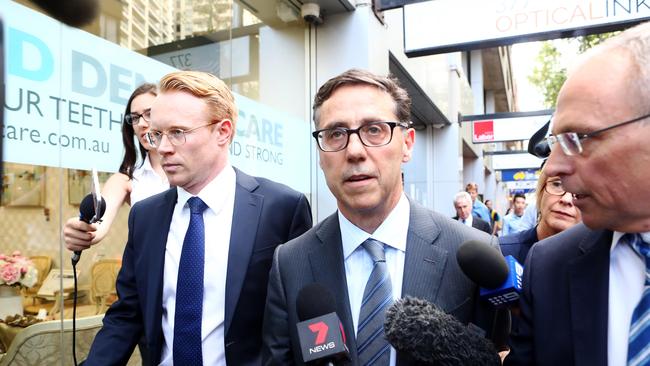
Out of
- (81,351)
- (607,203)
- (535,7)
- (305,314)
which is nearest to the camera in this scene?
(607,203)

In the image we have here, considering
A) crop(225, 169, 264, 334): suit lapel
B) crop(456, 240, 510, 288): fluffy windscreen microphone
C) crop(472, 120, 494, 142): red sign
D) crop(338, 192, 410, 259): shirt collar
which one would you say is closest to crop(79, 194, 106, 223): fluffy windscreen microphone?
crop(225, 169, 264, 334): suit lapel

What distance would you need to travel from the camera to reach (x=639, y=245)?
4.38ft

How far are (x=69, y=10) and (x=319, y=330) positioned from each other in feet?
3.14

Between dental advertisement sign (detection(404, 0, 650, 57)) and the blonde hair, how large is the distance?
3.56 meters

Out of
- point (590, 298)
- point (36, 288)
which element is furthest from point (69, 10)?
point (36, 288)

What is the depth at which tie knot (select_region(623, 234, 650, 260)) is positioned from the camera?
131cm

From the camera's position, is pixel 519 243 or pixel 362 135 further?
pixel 519 243

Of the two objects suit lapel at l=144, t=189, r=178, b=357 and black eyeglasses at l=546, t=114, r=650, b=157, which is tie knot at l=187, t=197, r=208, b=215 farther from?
black eyeglasses at l=546, t=114, r=650, b=157

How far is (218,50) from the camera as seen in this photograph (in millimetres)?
4965

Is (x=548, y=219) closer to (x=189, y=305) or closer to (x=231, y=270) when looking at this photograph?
(x=231, y=270)

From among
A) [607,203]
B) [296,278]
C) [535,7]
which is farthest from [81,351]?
[535,7]

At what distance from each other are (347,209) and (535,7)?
4.15 meters

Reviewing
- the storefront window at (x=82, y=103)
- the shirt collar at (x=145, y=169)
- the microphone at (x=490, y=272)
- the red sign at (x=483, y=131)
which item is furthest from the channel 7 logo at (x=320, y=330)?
the red sign at (x=483, y=131)

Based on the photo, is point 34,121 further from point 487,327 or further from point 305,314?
point 487,327
